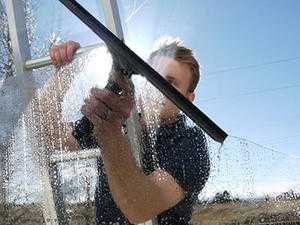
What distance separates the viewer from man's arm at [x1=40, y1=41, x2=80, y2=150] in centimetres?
172

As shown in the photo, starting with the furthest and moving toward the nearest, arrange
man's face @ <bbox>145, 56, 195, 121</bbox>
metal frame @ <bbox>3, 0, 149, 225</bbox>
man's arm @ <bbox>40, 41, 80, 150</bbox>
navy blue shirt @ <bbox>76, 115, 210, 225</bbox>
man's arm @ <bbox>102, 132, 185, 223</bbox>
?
metal frame @ <bbox>3, 0, 149, 225</bbox> → man's arm @ <bbox>40, 41, 80, 150</bbox> → man's face @ <bbox>145, 56, 195, 121</bbox> → navy blue shirt @ <bbox>76, 115, 210, 225</bbox> → man's arm @ <bbox>102, 132, 185, 223</bbox>

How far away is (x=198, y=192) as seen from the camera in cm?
150

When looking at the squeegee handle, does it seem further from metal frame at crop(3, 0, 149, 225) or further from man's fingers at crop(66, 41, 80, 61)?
metal frame at crop(3, 0, 149, 225)

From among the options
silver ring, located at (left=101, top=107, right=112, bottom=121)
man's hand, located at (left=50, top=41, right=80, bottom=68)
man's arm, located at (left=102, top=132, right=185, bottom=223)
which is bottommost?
man's arm, located at (left=102, top=132, right=185, bottom=223)

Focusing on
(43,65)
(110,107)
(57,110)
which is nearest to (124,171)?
(110,107)

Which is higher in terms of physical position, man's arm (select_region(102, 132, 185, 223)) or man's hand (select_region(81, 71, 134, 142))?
man's hand (select_region(81, 71, 134, 142))

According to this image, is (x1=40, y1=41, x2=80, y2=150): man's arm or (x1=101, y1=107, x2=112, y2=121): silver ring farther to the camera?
(x1=40, y1=41, x2=80, y2=150): man's arm

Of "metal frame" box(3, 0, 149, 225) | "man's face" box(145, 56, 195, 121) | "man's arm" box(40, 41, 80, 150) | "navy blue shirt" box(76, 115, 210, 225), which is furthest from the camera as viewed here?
"metal frame" box(3, 0, 149, 225)

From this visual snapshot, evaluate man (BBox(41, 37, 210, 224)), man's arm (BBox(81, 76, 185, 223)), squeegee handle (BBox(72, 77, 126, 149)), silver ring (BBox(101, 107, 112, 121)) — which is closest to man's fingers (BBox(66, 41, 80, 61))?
man (BBox(41, 37, 210, 224))

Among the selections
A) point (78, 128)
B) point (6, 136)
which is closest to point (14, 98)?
point (6, 136)

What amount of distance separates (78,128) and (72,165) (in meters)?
0.58

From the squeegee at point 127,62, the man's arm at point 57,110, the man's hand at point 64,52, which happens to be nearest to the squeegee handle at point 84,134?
the man's arm at point 57,110

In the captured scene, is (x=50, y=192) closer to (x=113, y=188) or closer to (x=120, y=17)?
(x=120, y=17)

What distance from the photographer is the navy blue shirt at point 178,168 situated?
142cm
